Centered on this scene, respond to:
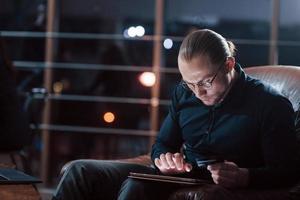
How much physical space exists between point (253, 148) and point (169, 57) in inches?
95.6

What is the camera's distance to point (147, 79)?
14.9 feet

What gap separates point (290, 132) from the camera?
2.04 meters

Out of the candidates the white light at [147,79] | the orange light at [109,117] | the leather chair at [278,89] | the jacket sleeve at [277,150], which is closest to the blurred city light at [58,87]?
the orange light at [109,117]

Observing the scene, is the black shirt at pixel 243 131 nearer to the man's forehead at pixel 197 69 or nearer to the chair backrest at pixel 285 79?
the man's forehead at pixel 197 69

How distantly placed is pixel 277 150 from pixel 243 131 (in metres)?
0.15

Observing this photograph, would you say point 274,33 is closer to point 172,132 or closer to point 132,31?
point 132,31

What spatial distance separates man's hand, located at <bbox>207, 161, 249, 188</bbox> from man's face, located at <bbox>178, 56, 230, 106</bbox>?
0.93ft

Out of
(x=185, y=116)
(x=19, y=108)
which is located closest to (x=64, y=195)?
(x=185, y=116)

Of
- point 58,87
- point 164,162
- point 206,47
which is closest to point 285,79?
point 206,47

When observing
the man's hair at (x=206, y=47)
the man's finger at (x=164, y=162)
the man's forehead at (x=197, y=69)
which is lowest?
the man's finger at (x=164, y=162)

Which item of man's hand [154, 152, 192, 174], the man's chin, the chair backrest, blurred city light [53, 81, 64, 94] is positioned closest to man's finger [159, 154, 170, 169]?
man's hand [154, 152, 192, 174]

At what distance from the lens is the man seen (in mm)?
2000

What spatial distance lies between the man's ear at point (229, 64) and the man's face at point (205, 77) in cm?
2

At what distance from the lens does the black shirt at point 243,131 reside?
201 cm
